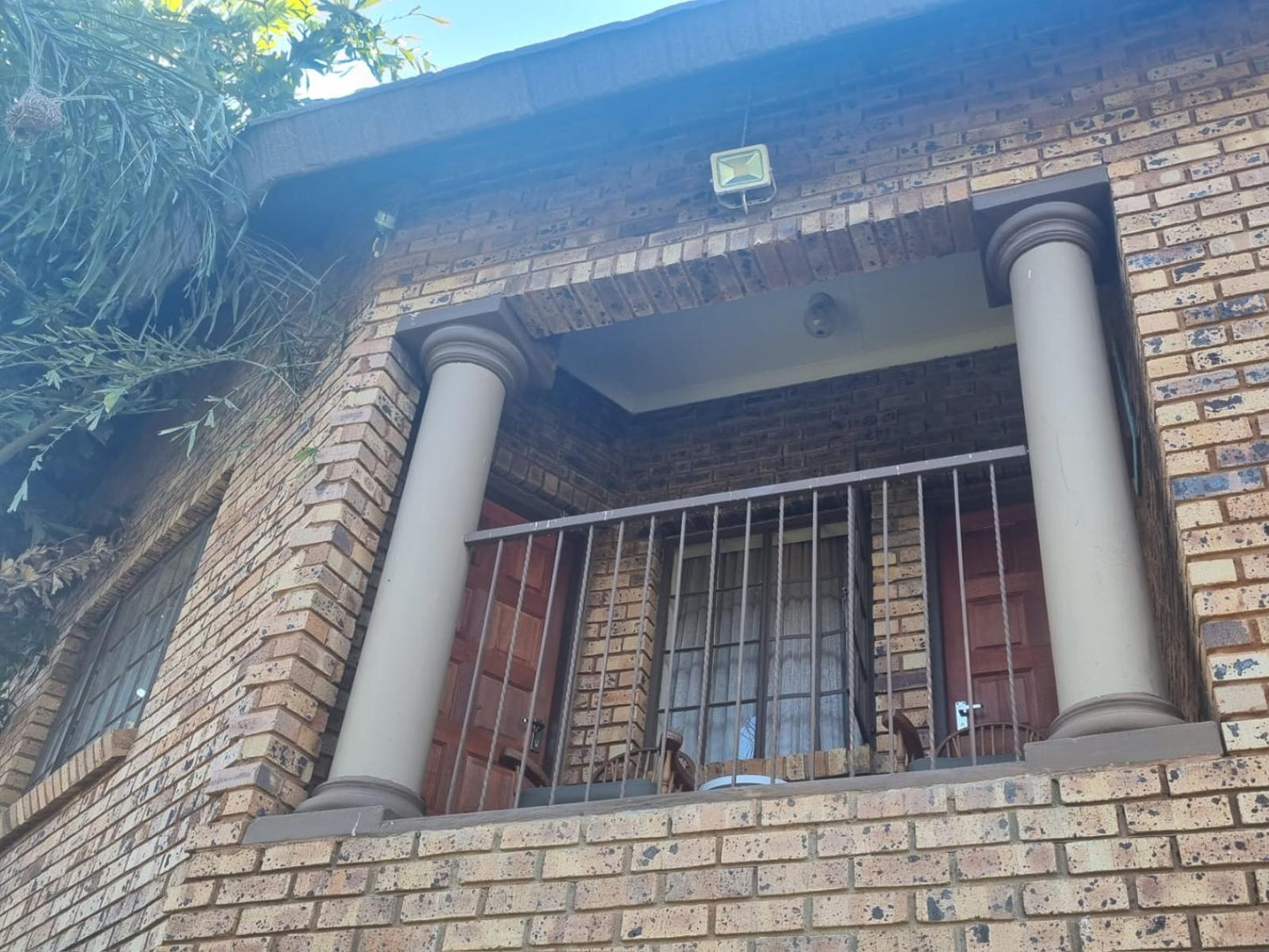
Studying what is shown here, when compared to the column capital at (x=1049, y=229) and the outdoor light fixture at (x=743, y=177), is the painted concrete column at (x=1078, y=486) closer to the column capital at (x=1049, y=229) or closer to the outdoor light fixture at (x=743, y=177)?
the column capital at (x=1049, y=229)

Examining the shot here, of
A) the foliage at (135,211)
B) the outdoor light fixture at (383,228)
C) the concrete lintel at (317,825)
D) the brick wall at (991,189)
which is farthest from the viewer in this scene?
the outdoor light fixture at (383,228)

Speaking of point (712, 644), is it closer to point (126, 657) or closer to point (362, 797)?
point (362, 797)

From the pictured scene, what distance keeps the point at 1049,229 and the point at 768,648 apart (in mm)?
2335

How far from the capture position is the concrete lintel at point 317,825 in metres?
3.65

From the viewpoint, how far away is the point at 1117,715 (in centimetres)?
313

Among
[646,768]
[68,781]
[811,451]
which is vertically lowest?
[68,781]

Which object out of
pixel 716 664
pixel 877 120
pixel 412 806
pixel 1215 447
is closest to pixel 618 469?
pixel 716 664

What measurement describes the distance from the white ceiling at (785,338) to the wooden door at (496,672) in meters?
0.94

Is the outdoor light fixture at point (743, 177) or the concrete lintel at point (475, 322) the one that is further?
the concrete lintel at point (475, 322)

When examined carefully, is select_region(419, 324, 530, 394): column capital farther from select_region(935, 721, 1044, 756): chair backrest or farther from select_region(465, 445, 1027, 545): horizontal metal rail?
select_region(935, 721, 1044, 756): chair backrest

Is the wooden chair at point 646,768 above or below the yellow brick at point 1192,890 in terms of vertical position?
above

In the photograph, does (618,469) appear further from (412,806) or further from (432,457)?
(412,806)

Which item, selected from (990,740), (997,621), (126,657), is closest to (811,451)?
(997,621)

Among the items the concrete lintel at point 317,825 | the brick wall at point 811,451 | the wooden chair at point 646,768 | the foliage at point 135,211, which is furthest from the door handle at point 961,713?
the foliage at point 135,211
